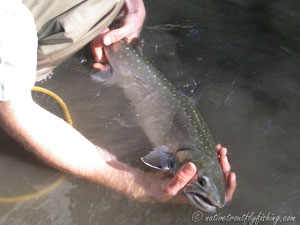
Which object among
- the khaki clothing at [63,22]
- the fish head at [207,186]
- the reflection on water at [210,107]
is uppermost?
the khaki clothing at [63,22]

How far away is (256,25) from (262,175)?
5.75 ft

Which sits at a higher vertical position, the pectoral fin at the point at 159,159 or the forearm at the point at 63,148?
the forearm at the point at 63,148

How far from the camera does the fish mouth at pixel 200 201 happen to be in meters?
2.07

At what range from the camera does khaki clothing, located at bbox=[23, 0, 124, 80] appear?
7.70 feet

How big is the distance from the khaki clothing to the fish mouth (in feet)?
3.92

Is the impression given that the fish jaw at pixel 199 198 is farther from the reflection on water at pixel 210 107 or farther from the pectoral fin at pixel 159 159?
the pectoral fin at pixel 159 159

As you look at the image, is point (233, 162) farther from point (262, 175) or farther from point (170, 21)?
point (170, 21)

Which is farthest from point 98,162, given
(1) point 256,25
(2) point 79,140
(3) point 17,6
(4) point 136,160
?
(1) point 256,25

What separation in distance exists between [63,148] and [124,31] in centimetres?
111

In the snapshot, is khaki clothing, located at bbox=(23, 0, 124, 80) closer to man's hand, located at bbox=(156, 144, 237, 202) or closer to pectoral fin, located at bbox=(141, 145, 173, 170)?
pectoral fin, located at bbox=(141, 145, 173, 170)

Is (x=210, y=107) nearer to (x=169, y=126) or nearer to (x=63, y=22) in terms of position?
(x=169, y=126)

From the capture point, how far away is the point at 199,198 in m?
2.08

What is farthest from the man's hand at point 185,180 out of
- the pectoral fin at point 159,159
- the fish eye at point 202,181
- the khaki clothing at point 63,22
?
the khaki clothing at point 63,22

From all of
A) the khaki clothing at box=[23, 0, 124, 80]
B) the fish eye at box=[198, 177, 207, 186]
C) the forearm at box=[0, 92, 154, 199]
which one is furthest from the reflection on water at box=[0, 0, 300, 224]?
the khaki clothing at box=[23, 0, 124, 80]
